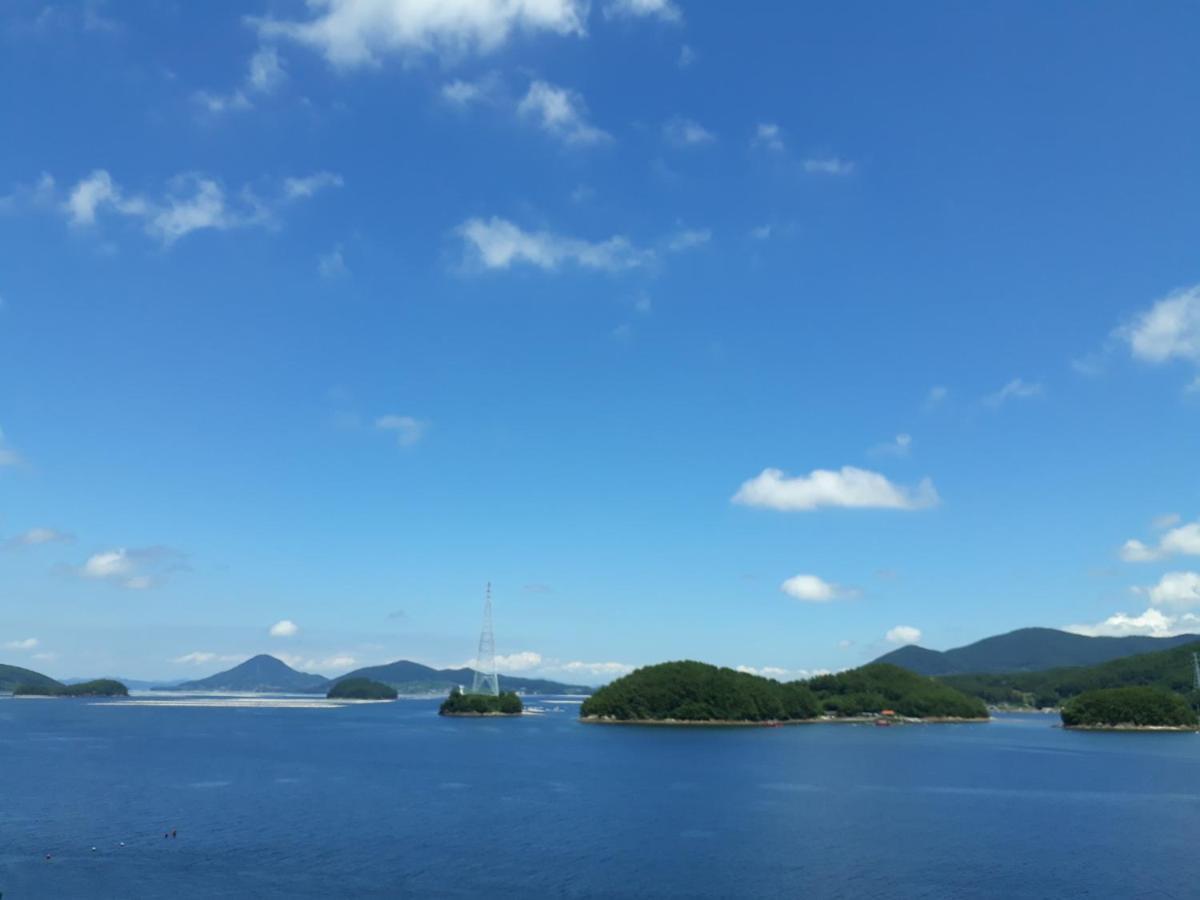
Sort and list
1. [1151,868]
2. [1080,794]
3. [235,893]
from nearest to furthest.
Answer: [235,893]
[1151,868]
[1080,794]

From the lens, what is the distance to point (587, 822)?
76438 mm

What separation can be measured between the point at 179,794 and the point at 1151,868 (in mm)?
81629

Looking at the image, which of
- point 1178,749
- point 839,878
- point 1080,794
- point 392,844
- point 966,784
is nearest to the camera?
point 839,878

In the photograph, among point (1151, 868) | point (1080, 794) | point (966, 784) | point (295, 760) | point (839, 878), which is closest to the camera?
point (839, 878)

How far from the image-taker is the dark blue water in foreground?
5491 centimetres

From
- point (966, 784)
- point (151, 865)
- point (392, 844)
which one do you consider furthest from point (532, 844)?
point (966, 784)

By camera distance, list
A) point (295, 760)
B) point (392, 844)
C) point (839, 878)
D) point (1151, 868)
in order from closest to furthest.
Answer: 1. point (839, 878)
2. point (1151, 868)
3. point (392, 844)
4. point (295, 760)

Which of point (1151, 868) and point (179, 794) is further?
point (179, 794)

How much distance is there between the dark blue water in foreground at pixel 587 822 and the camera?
54906 millimetres

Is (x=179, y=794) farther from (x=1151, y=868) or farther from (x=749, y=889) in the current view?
(x=1151, y=868)

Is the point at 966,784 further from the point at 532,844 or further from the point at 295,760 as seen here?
the point at 295,760

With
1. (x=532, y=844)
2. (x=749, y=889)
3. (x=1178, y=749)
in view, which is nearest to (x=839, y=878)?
(x=749, y=889)

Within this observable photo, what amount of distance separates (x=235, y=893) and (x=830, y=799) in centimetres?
6026

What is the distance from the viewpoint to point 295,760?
123 meters
